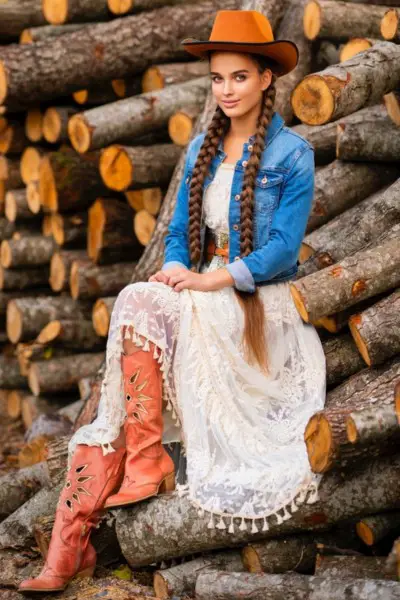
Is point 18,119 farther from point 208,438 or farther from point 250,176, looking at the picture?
point 208,438

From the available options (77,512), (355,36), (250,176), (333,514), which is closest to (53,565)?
(77,512)

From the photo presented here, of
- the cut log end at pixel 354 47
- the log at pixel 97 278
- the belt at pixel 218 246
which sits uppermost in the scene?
the cut log end at pixel 354 47

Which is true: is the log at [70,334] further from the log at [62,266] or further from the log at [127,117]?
the log at [127,117]

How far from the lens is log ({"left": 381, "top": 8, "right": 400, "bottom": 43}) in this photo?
5078 millimetres

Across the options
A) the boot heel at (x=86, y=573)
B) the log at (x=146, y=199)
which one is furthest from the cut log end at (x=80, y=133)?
the boot heel at (x=86, y=573)

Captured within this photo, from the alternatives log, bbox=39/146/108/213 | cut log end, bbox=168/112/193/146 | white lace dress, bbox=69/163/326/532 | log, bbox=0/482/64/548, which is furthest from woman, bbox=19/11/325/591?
log, bbox=39/146/108/213

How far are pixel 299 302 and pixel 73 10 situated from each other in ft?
10.6

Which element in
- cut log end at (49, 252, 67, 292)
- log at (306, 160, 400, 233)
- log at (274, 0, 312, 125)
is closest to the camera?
log at (306, 160, 400, 233)

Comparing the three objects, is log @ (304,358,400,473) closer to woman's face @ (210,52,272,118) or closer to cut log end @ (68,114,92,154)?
woman's face @ (210,52,272,118)

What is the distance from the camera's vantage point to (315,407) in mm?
4371

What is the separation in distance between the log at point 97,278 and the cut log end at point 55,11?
1551mm

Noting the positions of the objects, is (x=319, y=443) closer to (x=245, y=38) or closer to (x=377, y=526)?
(x=377, y=526)

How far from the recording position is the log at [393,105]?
519cm

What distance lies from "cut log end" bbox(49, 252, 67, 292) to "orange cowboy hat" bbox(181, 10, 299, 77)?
3.11 m
